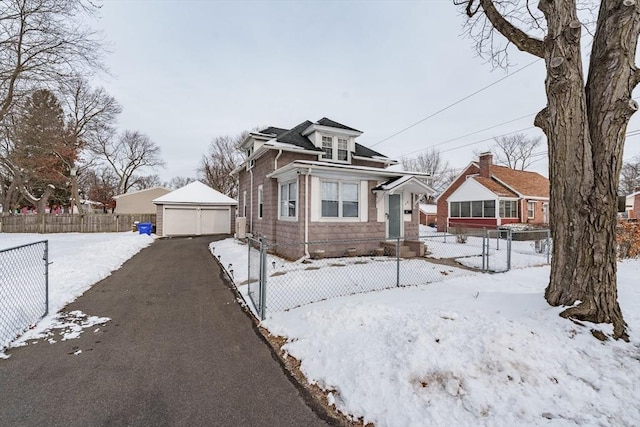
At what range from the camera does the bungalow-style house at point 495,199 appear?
21.2m

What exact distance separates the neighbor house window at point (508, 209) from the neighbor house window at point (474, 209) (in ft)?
1.82

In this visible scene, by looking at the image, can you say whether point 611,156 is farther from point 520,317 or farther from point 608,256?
point 520,317

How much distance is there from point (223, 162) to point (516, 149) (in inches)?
1739

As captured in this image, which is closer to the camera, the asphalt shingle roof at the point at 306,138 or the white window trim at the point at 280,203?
the white window trim at the point at 280,203

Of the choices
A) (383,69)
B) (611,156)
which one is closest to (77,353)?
(611,156)

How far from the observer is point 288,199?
10.9 metres

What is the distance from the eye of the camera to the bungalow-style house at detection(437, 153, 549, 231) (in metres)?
21.2

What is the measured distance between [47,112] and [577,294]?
→ 1989cm

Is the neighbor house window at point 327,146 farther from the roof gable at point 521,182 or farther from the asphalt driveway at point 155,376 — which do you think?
the roof gable at point 521,182

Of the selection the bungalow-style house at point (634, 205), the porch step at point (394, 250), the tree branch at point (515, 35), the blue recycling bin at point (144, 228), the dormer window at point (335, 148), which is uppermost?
the dormer window at point (335, 148)

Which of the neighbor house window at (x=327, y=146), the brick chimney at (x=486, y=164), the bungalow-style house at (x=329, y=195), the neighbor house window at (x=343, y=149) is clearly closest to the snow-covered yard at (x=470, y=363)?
the bungalow-style house at (x=329, y=195)

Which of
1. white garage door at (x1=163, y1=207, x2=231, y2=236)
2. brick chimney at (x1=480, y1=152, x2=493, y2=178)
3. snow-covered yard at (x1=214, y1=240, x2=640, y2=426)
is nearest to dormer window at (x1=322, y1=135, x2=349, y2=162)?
snow-covered yard at (x1=214, y1=240, x2=640, y2=426)

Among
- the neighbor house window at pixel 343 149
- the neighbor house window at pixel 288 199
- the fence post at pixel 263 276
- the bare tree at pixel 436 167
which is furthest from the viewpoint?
the bare tree at pixel 436 167

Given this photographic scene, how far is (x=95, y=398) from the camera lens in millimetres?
2738
